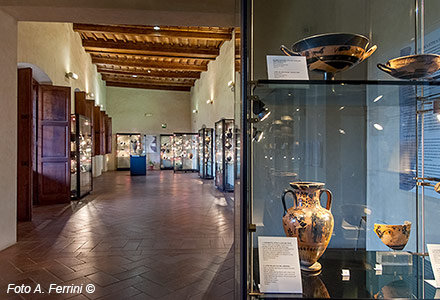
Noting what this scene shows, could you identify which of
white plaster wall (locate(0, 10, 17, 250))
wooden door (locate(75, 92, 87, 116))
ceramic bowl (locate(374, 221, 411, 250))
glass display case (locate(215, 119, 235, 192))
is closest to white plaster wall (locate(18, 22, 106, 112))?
wooden door (locate(75, 92, 87, 116))

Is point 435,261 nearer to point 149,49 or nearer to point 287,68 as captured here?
point 287,68

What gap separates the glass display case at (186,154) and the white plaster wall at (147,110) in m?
2.96

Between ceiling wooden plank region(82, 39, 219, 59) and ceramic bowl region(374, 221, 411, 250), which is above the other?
ceiling wooden plank region(82, 39, 219, 59)

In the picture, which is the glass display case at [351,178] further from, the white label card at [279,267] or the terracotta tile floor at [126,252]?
the terracotta tile floor at [126,252]

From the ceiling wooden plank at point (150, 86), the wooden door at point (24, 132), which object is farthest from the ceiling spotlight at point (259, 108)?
the ceiling wooden plank at point (150, 86)

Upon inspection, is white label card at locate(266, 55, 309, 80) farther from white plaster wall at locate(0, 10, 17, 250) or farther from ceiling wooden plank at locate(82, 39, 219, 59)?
ceiling wooden plank at locate(82, 39, 219, 59)

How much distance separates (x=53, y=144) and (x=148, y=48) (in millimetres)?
5660

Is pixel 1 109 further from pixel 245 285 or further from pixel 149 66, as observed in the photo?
pixel 149 66

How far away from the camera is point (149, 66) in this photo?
1308cm

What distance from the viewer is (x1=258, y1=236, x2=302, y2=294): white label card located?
0.96 metres

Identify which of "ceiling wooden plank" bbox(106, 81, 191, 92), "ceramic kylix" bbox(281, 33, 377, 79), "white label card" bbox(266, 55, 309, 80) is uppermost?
"ceiling wooden plank" bbox(106, 81, 191, 92)

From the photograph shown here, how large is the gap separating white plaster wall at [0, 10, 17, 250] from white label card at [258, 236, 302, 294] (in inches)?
142

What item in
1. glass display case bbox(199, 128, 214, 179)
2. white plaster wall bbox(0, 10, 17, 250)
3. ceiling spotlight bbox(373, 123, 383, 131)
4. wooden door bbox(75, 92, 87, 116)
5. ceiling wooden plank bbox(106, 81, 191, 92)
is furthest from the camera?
ceiling wooden plank bbox(106, 81, 191, 92)

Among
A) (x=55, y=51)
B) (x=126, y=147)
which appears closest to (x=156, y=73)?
(x=126, y=147)
